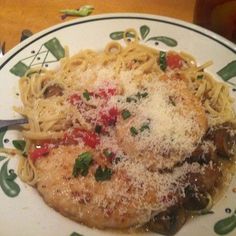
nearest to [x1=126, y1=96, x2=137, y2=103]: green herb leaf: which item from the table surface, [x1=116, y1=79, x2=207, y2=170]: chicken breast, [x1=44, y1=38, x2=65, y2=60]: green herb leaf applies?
[x1=116, y1=79, x2=207, y2=170]: chicken breast

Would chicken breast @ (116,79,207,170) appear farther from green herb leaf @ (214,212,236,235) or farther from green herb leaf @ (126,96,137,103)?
green herb leaf @ (214,212,236,235)

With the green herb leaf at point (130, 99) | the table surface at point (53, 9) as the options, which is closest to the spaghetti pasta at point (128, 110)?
the green herb leaf at point (130, 99)

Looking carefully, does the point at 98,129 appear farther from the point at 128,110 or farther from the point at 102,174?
the point at 102,174

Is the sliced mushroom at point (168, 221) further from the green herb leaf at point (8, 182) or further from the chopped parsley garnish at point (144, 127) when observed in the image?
the green herb leaf at point (8, 182)

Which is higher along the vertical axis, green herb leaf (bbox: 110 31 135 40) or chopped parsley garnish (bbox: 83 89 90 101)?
green herb leaf (bbox: 110 31 135 40)

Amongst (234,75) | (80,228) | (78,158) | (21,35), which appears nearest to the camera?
(80,228)

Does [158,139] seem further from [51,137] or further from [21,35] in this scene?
[21,35]

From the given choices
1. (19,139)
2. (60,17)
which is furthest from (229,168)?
(60,17)
